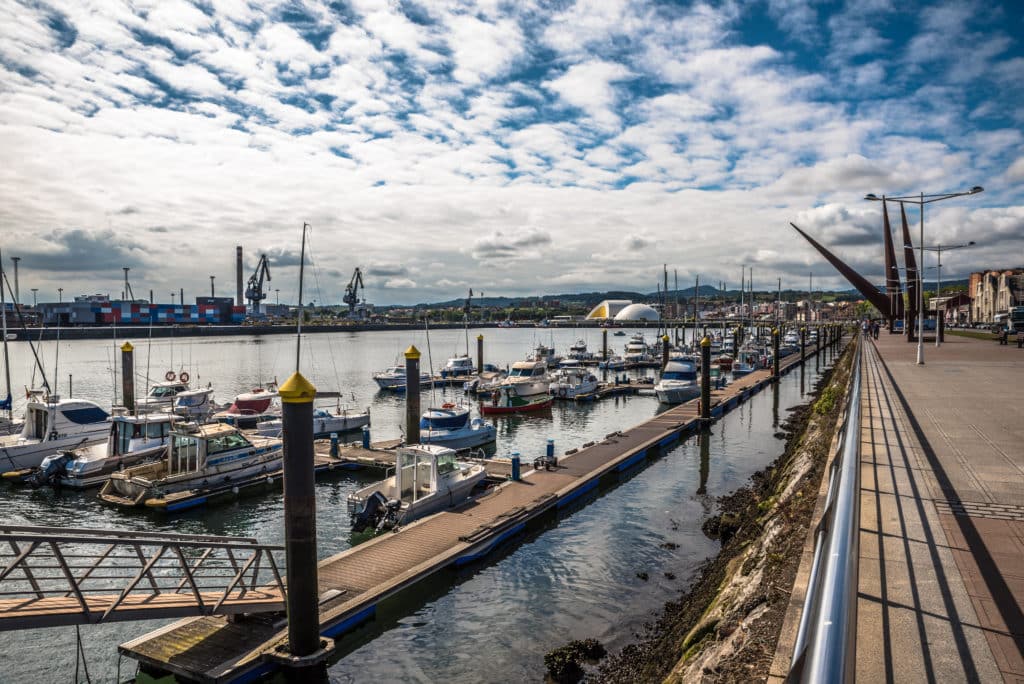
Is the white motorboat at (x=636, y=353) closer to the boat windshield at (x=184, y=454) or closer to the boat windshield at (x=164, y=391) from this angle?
the boat windshield at (x=164, y=391)

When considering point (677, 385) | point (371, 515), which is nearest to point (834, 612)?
point (371, 515)

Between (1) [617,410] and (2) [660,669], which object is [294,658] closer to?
(2) [660,669]

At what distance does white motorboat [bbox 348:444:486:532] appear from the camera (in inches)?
704

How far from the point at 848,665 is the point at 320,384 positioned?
6568 cm

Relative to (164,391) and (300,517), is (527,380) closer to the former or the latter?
(164,391)

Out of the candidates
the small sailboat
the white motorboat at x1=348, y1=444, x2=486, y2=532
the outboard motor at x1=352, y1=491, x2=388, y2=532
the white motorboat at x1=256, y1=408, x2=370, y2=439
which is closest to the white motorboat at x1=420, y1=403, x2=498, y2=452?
the white motorboat at x1=256, y1=408, x2=370, y2=439

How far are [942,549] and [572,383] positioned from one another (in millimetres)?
44114

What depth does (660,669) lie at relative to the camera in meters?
10.3

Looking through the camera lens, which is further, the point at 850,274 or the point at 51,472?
the point at 850,274

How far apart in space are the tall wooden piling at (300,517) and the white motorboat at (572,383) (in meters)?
40.1

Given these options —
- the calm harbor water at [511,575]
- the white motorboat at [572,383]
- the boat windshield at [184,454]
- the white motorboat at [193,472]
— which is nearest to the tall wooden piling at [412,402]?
the calm harbor water at [511,575]

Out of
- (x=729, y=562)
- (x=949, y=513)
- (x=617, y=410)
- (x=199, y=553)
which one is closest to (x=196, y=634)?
(x=199, y=553)

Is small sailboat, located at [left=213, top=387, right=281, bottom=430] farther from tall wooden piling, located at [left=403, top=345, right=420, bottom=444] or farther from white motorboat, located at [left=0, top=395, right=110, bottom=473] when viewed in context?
tall wooden piling, located at [left=403, top=345, right=420, bottom=444]

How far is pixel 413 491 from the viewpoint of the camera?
19031mm
